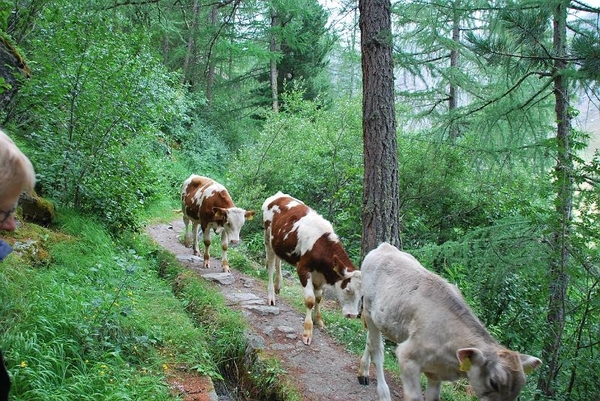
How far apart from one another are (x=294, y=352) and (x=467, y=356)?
3.27 metres

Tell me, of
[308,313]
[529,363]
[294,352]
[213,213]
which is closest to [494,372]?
[529,363]

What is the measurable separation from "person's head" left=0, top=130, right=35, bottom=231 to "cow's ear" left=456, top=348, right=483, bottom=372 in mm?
2920

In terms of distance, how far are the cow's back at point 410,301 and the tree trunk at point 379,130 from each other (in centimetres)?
162

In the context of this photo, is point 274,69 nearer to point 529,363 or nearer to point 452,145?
point 452,145

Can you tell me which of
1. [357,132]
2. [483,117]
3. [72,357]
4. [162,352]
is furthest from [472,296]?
[357,132]

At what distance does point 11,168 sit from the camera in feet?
5.41

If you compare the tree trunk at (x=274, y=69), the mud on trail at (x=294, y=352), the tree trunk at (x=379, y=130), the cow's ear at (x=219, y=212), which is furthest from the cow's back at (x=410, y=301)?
the tree trunk at (x=274, y=69)

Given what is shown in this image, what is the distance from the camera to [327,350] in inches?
246

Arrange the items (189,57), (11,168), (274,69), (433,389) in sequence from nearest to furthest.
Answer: (11,168) → (433,389) → (189,57) → (274,69)

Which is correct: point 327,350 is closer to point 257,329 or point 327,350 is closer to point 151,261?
point 257,329

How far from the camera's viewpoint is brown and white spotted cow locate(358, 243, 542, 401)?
312cm

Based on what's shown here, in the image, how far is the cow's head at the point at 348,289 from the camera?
5.90 metres

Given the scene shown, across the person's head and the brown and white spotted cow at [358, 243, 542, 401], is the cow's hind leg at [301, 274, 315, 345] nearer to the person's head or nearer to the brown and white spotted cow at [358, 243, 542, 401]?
the brown and white spotted cow at [358, 243, 542, 401]

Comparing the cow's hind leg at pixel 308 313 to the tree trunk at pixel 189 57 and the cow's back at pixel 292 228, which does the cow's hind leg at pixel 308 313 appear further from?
the tree trunk at pixel 189 57
